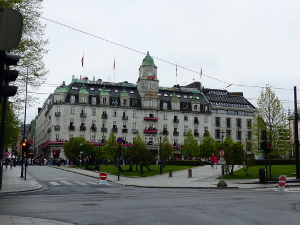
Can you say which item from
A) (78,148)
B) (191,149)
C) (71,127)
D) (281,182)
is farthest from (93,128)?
(281,182)

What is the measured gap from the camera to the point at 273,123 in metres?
45.1

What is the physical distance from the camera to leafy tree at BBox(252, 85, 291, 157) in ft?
145

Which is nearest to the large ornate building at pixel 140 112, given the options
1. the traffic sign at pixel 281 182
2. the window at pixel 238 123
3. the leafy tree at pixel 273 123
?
the window at pixel 238 123

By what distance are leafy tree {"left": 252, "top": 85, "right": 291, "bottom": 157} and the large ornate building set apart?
41852mm

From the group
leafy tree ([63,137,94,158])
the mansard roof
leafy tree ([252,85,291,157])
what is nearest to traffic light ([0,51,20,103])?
leafy tree ([252,85,291,157])

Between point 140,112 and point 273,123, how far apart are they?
52931 millimetres

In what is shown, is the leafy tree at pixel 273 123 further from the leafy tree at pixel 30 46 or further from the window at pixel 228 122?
the window at pixel 228 122

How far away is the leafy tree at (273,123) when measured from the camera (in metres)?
44.3

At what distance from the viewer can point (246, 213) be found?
40.5 ft

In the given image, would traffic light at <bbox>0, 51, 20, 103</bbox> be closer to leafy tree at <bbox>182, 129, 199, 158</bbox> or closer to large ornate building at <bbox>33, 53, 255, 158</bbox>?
leafy tree at <bbox>182, 129, 199, 158</bbox>

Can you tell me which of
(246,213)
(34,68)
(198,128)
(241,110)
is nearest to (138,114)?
(198,128)

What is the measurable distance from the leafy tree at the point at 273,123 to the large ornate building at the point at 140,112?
41852 millimetres

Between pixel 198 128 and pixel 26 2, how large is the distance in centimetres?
7954

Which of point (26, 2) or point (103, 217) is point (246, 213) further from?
point (26, 2)
